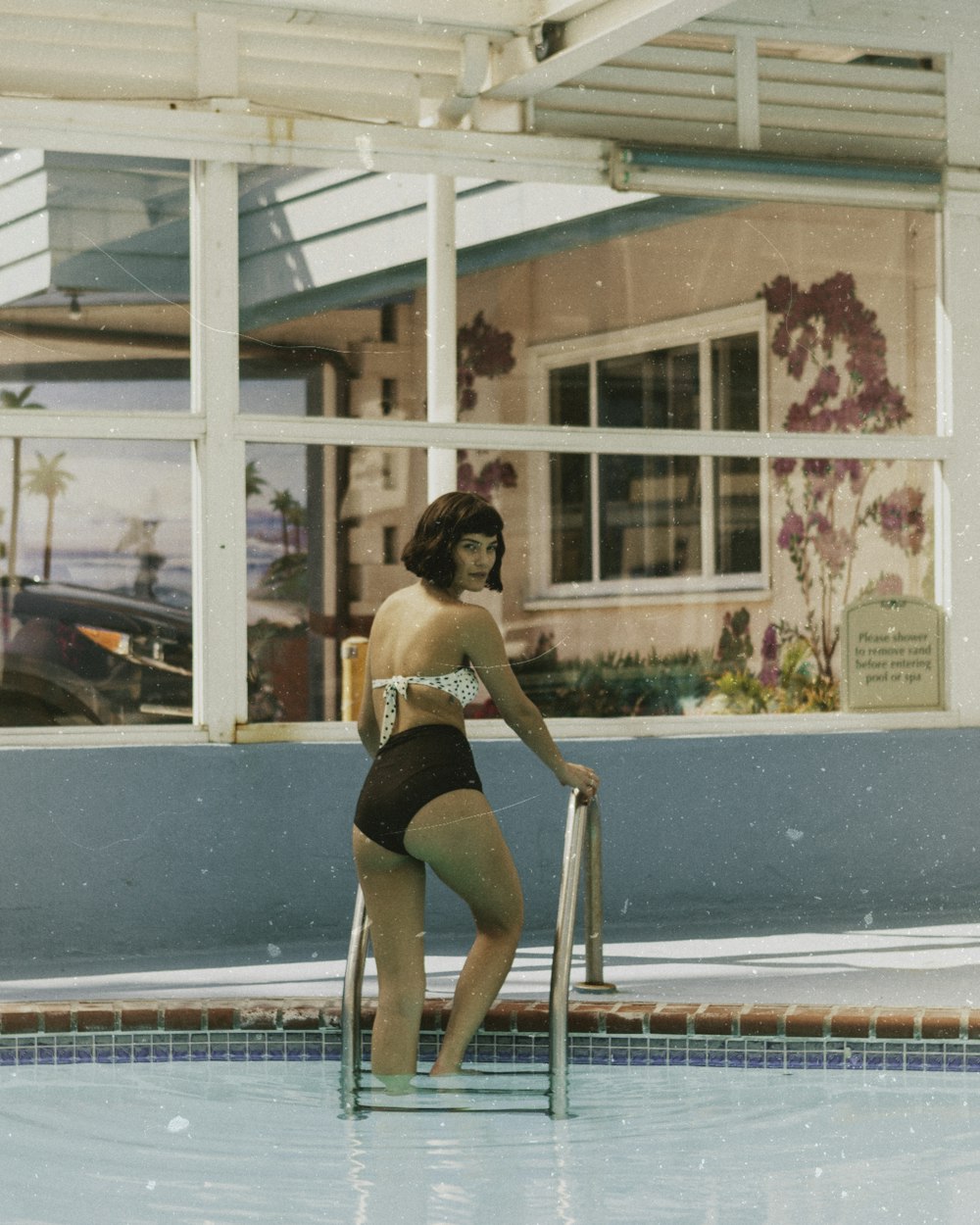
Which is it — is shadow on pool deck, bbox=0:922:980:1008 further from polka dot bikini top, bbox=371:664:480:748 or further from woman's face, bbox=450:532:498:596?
woman's face, bbox=450:532:498:596

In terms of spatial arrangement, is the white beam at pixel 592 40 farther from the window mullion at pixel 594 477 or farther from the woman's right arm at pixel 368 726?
the woman's right arm at pixel 368 726

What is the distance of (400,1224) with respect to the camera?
4383 millimetres

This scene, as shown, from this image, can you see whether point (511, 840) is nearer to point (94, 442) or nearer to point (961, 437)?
point (94, 442)

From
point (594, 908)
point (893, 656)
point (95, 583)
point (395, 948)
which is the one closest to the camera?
point (395, 948)

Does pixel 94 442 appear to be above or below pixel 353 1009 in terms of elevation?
above

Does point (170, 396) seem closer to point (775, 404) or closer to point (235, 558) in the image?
point (235, 558)

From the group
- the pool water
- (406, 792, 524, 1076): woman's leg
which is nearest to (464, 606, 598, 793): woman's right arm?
(406, 792, 524, 1076): woman's leg

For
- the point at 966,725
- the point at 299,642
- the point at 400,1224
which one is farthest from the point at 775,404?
the point at 400,1224

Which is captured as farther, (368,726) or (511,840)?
(511,840)

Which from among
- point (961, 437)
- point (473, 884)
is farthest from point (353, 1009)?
A: point (961, 437)

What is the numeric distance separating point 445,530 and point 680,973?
7.82 ft

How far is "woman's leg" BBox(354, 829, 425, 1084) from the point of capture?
500 centimetres

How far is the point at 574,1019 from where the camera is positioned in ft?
18.5

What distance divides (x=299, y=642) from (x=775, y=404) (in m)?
2.36
